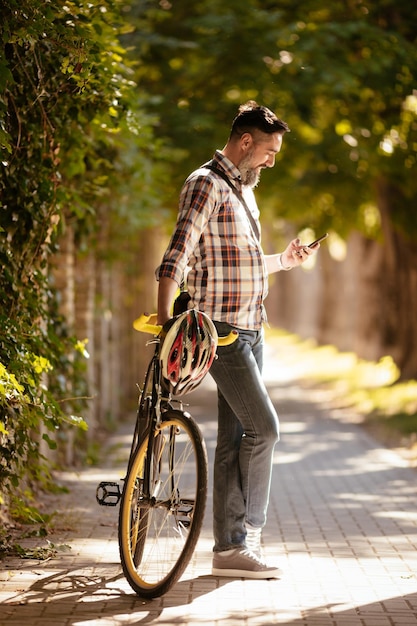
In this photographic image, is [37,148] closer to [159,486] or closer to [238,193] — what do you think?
[238,193]

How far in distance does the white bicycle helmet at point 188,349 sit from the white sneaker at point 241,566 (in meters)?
1.02

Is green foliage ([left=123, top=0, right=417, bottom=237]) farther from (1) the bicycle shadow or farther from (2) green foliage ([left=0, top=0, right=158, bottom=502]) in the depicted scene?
(1) the bicycle shadow

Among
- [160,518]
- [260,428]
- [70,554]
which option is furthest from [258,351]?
[70,554]

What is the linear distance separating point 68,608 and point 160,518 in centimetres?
77

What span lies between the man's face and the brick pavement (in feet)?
6.56

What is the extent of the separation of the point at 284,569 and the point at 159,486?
1055 mm

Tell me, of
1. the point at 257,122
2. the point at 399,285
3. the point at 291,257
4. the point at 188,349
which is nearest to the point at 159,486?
the point at 188,349

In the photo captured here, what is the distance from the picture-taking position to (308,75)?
1564 cm

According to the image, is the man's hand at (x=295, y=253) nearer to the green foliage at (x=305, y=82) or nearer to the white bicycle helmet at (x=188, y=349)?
the white bicycle helmet at (x=188, y=349)

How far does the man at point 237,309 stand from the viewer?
6.23 meters

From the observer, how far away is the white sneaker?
20.9 feet

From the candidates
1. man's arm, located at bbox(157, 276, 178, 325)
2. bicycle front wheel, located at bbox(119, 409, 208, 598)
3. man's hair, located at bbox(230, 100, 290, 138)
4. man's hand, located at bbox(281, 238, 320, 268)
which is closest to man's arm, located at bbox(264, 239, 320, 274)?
man's hand, located at bbox(281, 238, 320, 268)

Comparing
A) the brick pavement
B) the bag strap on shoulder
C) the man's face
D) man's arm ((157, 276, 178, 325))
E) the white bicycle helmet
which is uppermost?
the man's face

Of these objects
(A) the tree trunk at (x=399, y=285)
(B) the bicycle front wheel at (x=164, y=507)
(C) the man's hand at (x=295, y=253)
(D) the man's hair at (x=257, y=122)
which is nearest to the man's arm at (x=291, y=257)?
(C) the man's hand at (x=295, y=253)
